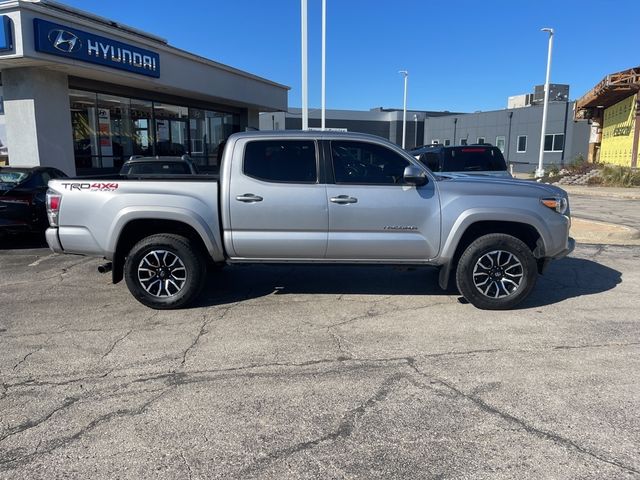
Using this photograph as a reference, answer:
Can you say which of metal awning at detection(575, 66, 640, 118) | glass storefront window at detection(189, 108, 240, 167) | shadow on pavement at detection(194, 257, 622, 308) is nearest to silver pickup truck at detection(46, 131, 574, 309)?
shadow on pavement at detection(194, 257, 622, 308)

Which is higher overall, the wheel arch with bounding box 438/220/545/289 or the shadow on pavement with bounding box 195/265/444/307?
the wheel arch with bounding box 438/220/545/289

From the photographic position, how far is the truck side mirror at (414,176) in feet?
17.9

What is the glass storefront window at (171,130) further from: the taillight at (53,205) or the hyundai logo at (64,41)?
the taillight at (53,205)

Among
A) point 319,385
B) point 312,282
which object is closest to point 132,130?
point 312,282

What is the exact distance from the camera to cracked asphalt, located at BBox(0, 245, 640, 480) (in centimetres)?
301

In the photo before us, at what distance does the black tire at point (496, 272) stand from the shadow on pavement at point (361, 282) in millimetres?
379

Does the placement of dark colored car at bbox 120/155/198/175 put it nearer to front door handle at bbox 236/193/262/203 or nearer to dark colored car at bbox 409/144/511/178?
front door handle at bbox 236/193/262/203

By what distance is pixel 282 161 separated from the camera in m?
5.83

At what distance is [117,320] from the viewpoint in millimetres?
5516

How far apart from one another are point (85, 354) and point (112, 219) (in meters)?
1.66

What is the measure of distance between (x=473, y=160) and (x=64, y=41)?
10272mm

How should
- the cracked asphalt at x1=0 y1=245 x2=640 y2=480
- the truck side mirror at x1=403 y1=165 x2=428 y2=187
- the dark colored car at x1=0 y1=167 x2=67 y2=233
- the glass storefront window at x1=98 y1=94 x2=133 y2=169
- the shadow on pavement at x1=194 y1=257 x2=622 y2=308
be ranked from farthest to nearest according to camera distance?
1. the glass storefront window at x1=98 y1=94 x2=133 y2=169
2. the dark colored car at x1=0 y1=167 x2=67 y2=233
3. the shadow on pavement at x1=194 y1=257 x2=622 y2=308
4. the truck side mirror at x1=403 y1=165 x2=428 y2=187
5. the cracked asphalt at x1=0 y1=245 x2=640 y2=480

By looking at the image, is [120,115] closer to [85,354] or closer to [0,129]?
[0,129]

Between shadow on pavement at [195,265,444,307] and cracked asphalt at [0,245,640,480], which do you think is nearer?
cracked asphalt at [0,245,640,480]
